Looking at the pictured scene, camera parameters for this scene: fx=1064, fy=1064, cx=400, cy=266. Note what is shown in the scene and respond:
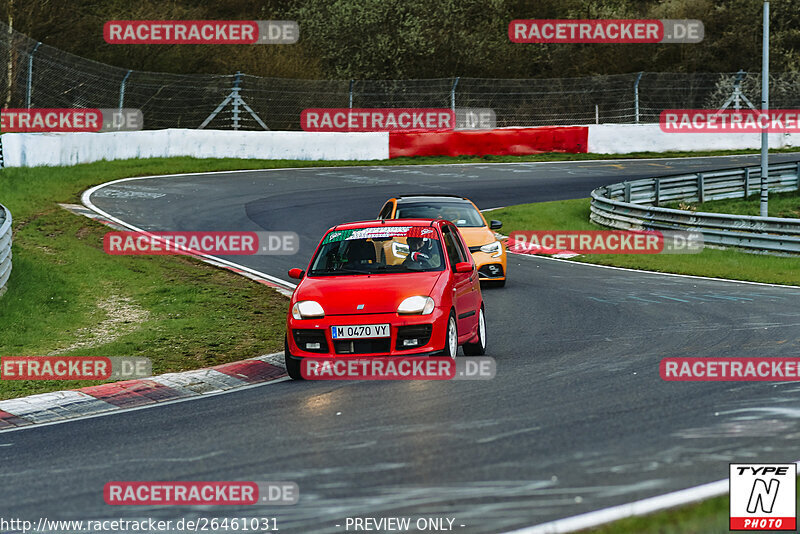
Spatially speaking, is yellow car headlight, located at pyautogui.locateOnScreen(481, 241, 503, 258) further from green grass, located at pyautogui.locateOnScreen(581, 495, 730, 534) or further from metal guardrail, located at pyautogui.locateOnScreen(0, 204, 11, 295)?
green grass, located at pyautogui.locateOnScreen(581, 495, 730, 534)

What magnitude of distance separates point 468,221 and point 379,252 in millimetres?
5785

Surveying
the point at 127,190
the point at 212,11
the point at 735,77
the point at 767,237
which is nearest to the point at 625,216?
the point at 767,237

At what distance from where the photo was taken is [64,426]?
856 cm

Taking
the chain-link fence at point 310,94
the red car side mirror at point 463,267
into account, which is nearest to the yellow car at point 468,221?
the red car side mirror at point 463,267

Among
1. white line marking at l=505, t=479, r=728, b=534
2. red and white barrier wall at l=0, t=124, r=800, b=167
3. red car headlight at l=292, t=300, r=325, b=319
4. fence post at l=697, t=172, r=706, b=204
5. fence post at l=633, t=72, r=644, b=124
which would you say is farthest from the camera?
fence post at l=633, t=72, r=644, b=124

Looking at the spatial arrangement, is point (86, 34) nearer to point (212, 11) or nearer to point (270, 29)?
point (270, 29)

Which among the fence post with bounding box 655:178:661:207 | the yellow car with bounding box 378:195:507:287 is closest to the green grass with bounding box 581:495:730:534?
the yellow car with bounding box 378:195:507:287

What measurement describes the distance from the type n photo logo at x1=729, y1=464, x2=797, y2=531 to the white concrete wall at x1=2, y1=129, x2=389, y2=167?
24087 millimetres

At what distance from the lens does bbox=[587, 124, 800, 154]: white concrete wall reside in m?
38.6

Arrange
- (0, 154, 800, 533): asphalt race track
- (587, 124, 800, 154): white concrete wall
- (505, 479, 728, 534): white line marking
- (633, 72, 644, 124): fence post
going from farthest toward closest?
(633, 72, 644, 124): fence post → (587, 124, 800, 154): white concrete wall → (0, 154, 800, 533): asphalt race track → (505, 479, 728, 534): white line marking

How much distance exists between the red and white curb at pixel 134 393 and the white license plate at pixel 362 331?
998 mm

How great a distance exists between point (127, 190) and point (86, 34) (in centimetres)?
1623

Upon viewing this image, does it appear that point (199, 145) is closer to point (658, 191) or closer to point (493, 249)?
point (658, 191)

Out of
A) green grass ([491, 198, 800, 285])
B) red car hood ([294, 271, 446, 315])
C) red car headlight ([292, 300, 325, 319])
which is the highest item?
red car hood ([294, 271, 446, 315])
